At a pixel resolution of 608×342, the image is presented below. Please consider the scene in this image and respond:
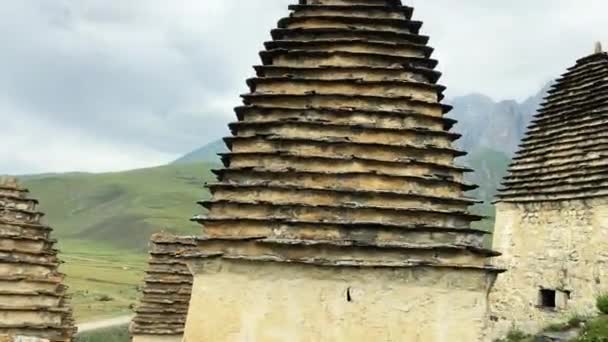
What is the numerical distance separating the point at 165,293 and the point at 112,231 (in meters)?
152

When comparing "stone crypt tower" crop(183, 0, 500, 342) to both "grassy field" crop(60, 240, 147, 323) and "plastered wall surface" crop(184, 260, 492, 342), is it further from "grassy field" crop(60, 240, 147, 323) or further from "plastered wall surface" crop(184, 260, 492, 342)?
"grassy field" crop(60, 240, 147, 323)

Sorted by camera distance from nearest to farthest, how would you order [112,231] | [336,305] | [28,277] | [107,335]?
[336,305] < [28,277] < [107,335] < [112,231]

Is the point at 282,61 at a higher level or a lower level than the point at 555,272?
higher

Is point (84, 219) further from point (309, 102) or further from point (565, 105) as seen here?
point (309, 102)

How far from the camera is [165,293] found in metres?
15.2

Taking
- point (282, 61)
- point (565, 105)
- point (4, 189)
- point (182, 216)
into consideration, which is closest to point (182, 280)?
point (4, 189)

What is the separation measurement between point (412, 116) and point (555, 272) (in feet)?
48.3

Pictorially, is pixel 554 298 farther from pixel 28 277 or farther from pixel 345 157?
pixel 345 157

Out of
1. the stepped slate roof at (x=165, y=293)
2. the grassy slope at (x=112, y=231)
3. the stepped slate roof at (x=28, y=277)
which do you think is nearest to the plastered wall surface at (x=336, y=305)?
the stepped slate roof at (x=28, y=277)

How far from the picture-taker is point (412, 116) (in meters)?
7.23

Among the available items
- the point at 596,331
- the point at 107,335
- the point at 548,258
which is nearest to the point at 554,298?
the point at 548,258

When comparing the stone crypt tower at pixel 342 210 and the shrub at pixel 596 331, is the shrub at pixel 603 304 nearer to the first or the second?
the shrub at pixel 596 331

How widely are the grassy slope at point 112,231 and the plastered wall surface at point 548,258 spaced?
1801 inches

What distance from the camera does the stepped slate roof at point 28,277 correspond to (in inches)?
354
